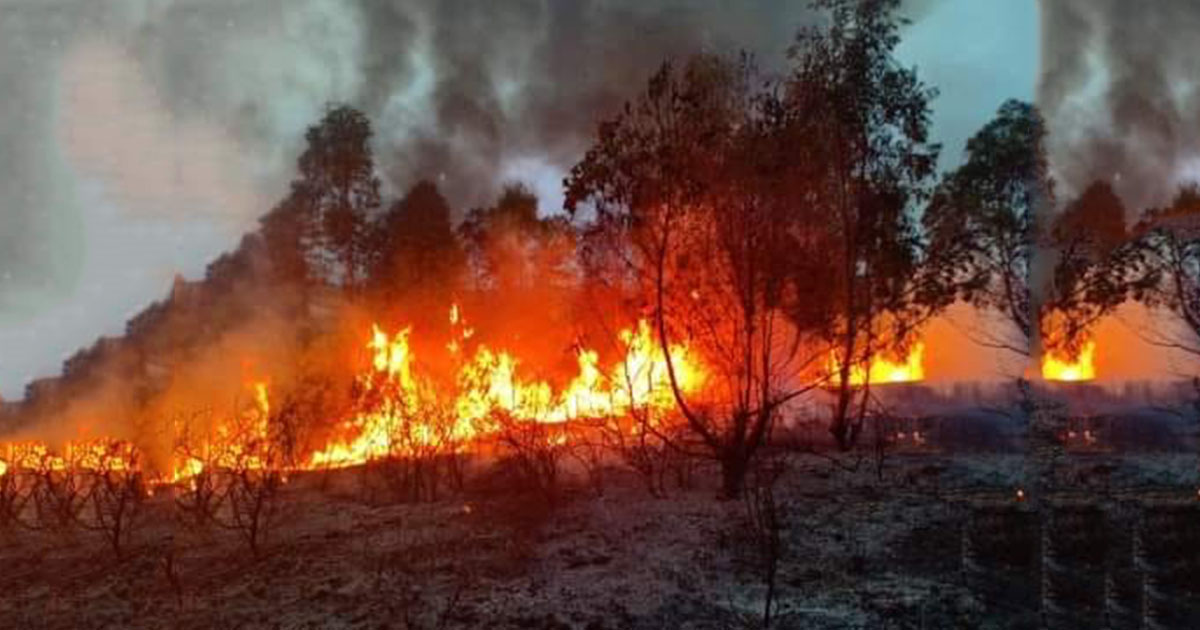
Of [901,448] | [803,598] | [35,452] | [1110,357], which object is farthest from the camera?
[1110,357]

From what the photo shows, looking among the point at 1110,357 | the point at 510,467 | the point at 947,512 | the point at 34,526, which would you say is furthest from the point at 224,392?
the point at 1110,357

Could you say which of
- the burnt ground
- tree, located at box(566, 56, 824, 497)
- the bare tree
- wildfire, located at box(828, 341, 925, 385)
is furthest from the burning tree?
the bare tree

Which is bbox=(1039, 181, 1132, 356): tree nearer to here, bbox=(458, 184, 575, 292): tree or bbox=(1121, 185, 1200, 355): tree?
bbox=(1121, 185, 1200, 355): tree

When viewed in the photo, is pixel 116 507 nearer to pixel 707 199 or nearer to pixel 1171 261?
pixel 707 199

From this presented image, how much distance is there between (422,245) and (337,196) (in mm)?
4806

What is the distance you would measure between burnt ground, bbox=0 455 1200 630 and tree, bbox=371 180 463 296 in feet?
69.9

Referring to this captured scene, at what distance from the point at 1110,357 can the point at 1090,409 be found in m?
3.87

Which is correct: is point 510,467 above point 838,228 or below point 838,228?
below

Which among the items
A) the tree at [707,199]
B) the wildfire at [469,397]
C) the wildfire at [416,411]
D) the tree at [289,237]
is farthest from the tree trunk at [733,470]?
the tree at [289,237]

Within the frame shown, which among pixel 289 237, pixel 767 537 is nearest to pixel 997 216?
pixel 767 537

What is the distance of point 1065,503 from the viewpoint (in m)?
11.6

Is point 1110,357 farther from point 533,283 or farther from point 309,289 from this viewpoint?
point 309,289

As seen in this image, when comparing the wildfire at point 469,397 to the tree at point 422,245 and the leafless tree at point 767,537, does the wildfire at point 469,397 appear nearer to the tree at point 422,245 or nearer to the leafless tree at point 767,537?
the leafless tree at point 767,537

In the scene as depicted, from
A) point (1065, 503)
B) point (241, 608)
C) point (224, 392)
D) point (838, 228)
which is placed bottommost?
point (241, 608)
